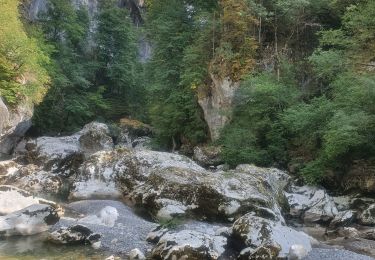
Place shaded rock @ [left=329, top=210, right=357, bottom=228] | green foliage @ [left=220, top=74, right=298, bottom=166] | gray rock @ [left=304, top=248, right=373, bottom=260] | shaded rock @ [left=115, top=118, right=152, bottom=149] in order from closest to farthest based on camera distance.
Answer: gray rock @ [left=304, top=248, right=373, bottom=260] → shaded rock @ [left=329, top=210, right=357, bottom=228] → green foliage @ [left=220, top=74, right=298, bottom=166] → shaded rock @ [left=115, top=118, right=152, bottom=149]

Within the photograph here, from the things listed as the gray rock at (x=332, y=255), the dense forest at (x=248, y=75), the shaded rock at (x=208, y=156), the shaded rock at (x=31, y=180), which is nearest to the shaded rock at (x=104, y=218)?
the shaded rock at (x=31, y=180)

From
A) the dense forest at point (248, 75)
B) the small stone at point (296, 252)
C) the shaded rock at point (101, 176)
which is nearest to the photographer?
the small stone at point (296, 252)

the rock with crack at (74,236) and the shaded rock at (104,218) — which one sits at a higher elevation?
the rock with crack at (74,236)

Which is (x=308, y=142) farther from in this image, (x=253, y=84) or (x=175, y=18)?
(x=175, y=18)

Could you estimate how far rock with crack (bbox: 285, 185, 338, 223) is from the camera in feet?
41.4

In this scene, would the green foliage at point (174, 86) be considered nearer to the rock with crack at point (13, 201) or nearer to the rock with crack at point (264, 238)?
the rock with crack at point (13, 201)

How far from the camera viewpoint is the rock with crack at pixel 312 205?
41.4 ft

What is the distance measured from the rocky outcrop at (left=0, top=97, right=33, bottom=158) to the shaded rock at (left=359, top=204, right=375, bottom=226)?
12.6 m

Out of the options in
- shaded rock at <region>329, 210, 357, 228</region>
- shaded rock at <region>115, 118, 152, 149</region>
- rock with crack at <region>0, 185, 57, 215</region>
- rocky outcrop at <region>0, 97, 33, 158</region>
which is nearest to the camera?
rock with crack at <region>0, 185, 57, 215</region>

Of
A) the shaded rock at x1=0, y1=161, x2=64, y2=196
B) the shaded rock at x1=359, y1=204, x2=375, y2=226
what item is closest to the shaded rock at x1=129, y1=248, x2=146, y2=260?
the shaded rock at x1=0, y1=161, x2=64, y2=196

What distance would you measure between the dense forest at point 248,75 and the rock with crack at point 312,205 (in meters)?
1.07

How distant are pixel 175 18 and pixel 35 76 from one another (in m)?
9.46

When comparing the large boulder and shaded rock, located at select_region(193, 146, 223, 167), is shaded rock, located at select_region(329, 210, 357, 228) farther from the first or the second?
shaded rock, located at select_region(193, 146, 223, 167)

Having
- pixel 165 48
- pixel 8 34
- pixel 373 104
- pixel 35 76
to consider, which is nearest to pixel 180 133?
pixel 165 48
